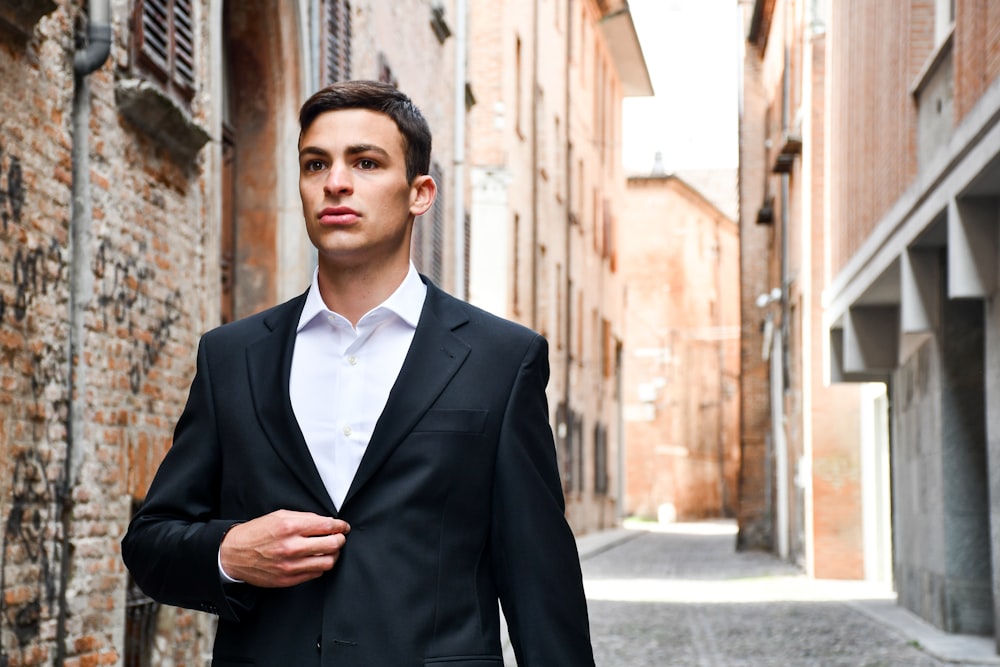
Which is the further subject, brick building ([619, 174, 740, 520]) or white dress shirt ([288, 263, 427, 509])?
brick building ([619, 174, 740, 520])

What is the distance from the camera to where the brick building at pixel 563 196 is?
2620cm

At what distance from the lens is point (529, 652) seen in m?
2.50

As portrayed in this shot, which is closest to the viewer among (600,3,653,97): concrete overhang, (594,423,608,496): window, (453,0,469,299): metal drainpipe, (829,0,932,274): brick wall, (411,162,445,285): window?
(829,0,932,274): brick wall

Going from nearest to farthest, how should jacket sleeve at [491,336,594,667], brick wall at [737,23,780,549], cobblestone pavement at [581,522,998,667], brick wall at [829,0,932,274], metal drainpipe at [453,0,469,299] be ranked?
jacket sleeve at [491,336,594,667] < cobblestone pavement at [581,522,998,667] < brick wall at [829,0,932,274] < metal drainpipe at [453,0,469,299] < brick wall at [737,23,780,549]

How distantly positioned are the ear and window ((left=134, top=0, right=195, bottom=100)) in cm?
549

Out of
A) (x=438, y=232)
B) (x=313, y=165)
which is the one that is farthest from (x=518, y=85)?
(x=313, y=165)

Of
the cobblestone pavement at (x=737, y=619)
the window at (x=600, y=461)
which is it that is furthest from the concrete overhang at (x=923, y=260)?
the window at (x=600, y=461)

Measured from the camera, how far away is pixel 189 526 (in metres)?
2.56

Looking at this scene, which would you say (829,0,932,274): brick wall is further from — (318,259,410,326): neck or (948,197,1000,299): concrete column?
(318,259,410,326): neck

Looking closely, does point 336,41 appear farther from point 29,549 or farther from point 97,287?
point 29,549

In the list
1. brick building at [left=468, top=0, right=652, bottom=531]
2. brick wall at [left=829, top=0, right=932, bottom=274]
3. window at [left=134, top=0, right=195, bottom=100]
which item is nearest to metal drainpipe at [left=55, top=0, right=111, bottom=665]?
window at [left=134, top=0, right=195, bottom=100]

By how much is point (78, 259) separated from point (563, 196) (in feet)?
86.1

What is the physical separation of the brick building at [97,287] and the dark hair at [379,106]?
376cm

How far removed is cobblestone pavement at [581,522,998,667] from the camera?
11.2 meters
